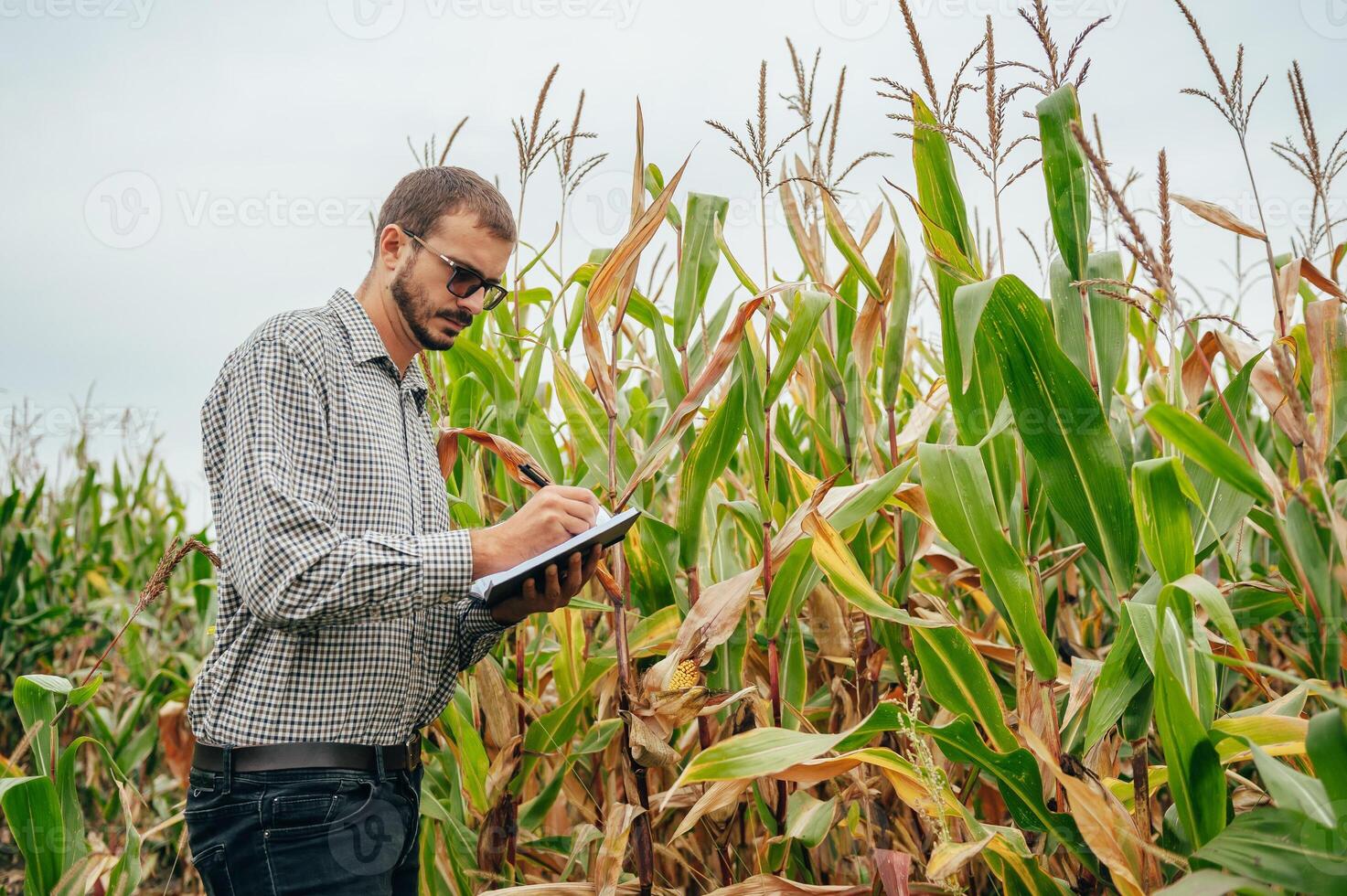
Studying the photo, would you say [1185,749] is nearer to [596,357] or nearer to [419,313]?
[596,357]

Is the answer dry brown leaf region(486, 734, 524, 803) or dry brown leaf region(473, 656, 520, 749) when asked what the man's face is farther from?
dry brown leaf region(486, 734, 524, 803)

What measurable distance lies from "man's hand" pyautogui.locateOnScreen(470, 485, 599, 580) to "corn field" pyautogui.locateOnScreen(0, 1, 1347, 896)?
0.21 metres

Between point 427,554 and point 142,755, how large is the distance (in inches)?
88.8

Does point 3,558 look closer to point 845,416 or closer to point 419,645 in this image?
point 419,645

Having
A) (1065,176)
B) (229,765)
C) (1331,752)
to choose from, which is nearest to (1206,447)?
(1331,752)

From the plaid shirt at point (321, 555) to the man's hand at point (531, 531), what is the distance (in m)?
0.03

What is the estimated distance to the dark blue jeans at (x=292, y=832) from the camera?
135cm

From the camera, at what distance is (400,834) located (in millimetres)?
1459

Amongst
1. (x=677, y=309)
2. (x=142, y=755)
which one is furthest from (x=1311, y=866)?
(x=142, y=755)

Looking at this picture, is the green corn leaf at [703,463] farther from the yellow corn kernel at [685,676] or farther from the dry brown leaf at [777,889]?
the dry brown leaf at [777,889]

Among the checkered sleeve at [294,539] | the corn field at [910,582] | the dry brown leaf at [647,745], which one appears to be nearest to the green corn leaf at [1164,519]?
the corn field at [910,582]

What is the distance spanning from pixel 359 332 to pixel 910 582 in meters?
1.10

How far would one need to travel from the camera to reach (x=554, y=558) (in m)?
1.34

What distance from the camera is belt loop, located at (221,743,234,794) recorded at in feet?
4.54
